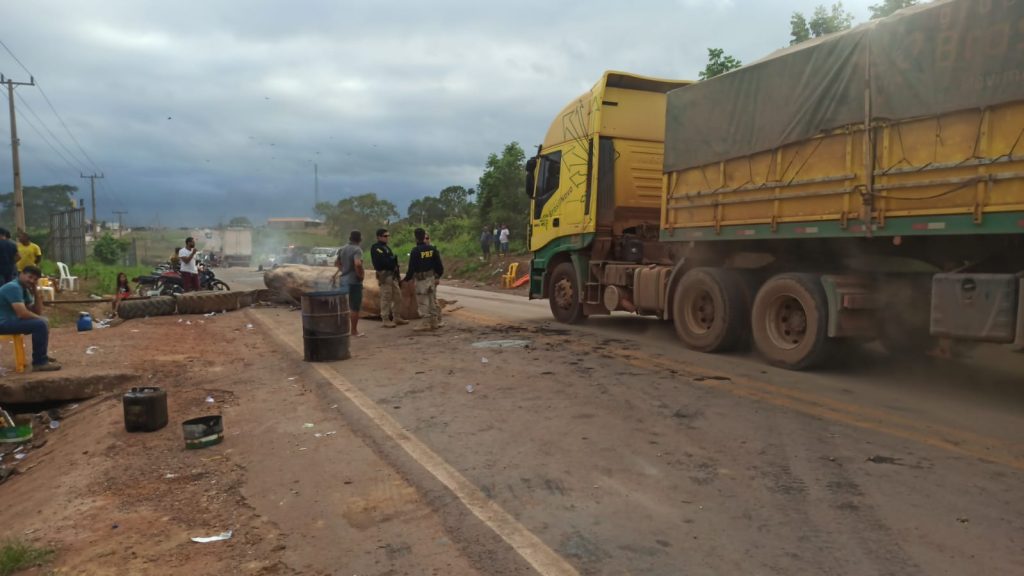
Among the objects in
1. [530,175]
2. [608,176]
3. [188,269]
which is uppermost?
[530,175]

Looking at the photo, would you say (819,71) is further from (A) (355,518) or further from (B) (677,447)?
(A) (355,518)

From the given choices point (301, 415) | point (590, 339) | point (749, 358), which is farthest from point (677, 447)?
point (590, 339)

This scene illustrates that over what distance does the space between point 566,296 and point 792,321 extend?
471 cm

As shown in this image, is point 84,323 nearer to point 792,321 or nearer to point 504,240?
point 792,321

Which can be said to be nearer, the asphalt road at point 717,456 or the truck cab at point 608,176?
the asphalt road at point 717,456

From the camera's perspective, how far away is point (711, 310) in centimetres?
838

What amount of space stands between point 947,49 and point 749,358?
3808 mm

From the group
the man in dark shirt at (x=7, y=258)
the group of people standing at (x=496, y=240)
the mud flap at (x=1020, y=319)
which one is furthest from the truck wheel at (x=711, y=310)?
the group of people standing at (x=496, y=240)

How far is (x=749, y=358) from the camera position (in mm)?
7934

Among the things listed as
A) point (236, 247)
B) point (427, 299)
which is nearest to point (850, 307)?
point (427, 299)

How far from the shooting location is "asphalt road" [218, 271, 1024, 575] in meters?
3.14

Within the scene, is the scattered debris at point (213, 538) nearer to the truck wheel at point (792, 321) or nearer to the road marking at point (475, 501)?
the road marking at point (475, 501)

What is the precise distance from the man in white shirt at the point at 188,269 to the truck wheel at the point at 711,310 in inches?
475

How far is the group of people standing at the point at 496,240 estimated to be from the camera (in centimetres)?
2881
